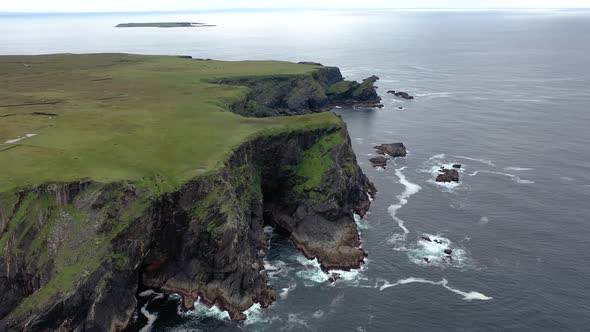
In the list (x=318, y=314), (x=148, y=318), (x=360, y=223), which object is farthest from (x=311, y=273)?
(x=148, y=318)

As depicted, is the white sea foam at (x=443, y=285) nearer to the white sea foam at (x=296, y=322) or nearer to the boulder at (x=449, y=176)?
the white sea foam at (x=296, y=322)

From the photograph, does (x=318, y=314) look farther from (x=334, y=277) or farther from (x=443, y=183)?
(x=443, y=183)

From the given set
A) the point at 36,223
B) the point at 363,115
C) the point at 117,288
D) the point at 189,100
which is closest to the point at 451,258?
the point at 117,288

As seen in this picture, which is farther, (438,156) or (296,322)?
(438,156)

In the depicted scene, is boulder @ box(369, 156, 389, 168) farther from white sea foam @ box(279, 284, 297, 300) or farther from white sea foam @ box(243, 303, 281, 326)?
white sea foam @ box(243, 303, 281, 326)

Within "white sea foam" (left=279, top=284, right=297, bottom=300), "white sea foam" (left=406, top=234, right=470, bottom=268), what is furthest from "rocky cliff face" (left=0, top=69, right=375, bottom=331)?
"white sea foam" (left=406, top=234, right=470, bottom=268)

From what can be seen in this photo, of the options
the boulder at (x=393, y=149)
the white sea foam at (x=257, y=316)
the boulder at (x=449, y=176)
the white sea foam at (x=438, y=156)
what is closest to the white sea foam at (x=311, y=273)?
the white sea foam at (x=257, y=316)
